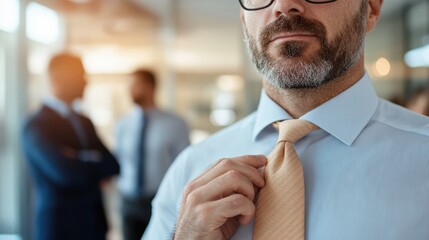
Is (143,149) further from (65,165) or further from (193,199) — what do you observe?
(193,199)

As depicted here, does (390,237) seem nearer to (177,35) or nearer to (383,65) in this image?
(383,65)

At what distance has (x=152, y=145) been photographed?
3.76 metres

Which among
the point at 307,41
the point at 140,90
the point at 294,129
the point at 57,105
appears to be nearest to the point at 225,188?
the point at 294,129

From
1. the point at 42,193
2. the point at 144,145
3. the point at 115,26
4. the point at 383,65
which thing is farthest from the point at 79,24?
the point at 383,65

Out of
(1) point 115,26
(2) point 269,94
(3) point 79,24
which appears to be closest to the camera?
(2) point 269,94

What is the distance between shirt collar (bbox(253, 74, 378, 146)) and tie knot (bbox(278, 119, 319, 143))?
0.01 metres

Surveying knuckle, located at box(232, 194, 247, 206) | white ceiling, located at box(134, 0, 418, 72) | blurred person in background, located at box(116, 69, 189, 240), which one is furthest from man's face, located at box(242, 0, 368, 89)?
white ceiling, located at box(134, 0, 418, 72)

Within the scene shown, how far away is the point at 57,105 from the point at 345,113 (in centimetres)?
232

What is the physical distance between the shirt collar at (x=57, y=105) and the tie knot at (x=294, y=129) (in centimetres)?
222

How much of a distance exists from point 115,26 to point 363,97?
532cm

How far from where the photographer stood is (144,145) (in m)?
3.77

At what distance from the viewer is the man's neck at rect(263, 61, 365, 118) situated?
37.4 inches

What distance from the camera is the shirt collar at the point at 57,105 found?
9.46 feet

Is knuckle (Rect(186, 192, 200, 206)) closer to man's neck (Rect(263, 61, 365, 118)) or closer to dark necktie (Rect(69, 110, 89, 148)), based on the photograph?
man's neck (Rect(263, 61, 365, 118))
